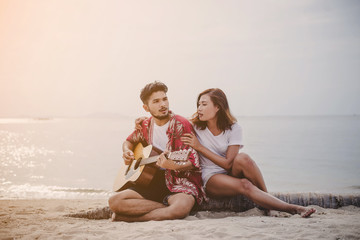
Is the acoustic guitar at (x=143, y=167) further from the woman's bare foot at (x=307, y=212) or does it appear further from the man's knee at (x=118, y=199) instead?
the woman's bare foot at (x=307, y=212)

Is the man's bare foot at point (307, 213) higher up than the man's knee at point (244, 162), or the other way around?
the man's knee at point (244, 162)

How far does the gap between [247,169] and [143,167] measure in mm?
1436

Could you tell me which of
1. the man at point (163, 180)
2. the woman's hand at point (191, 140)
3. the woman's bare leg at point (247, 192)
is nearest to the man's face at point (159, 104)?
the man at point (163, 180)

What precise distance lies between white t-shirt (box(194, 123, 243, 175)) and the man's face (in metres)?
0.67

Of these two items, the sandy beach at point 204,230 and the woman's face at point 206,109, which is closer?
the sandy beach at point 204,230

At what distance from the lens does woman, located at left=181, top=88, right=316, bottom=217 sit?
4.41 m

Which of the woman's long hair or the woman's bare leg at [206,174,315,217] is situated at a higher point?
the woman's long hair

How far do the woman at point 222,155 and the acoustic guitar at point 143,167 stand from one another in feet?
1.36

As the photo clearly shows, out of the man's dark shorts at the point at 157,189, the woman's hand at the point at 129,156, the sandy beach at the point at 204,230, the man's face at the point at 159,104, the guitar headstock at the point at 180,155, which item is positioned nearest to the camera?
the sandy beach at the point at 204,230

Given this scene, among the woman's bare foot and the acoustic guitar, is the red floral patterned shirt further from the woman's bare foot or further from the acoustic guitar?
the woman's bare foot

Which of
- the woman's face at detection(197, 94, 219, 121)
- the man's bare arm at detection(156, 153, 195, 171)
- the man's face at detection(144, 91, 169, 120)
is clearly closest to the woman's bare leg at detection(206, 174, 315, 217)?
the man's bare arm at detection(156, 153, 195, 171)

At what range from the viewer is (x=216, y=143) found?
475 centimetres

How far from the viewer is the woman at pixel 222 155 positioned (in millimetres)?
4414

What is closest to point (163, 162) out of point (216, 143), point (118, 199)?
point (118, 199)
